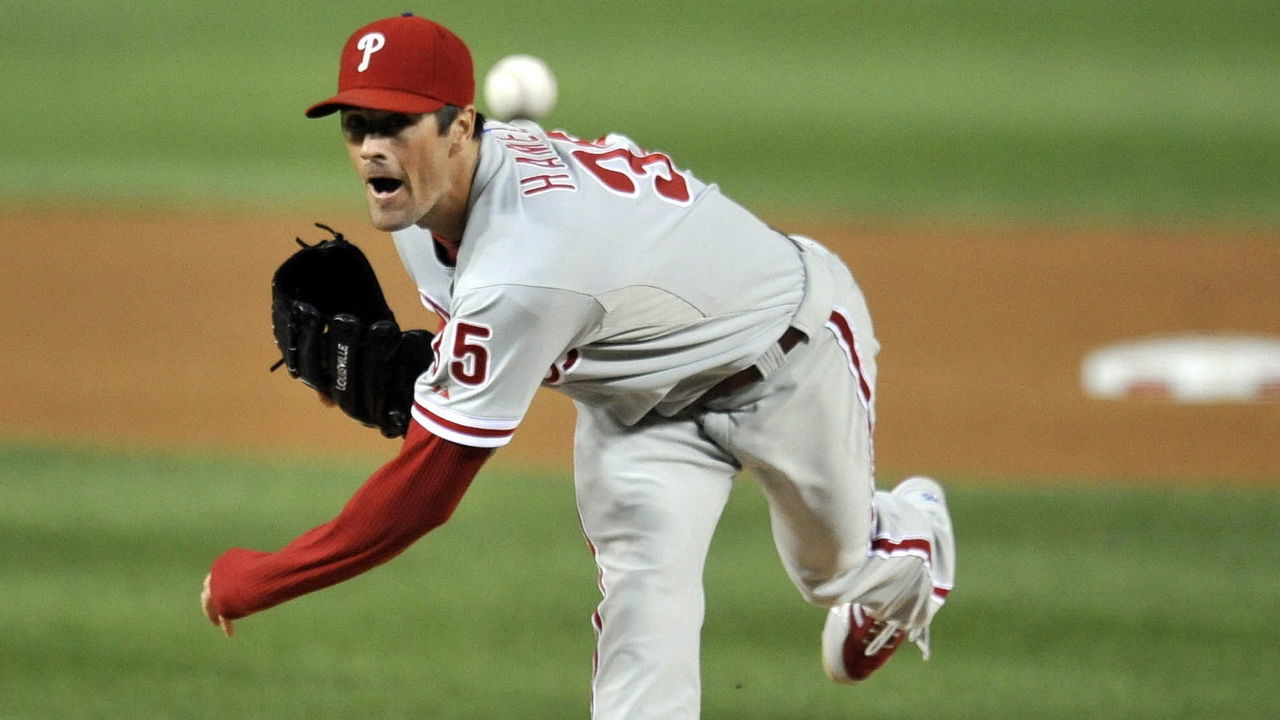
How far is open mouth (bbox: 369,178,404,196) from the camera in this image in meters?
3.10

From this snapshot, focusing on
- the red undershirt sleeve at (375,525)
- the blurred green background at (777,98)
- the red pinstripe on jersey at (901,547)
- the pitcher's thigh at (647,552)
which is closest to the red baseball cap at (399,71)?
the red undershirt sleeve at (375,525)

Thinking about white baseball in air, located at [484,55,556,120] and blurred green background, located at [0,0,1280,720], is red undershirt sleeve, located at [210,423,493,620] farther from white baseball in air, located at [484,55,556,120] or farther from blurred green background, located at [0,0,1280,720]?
white baseball in air, located at [484,55,556,120]

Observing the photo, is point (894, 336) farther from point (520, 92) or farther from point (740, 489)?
point (520, 92)

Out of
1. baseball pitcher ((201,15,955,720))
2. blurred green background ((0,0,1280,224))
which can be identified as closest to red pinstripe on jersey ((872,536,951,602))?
baseball pitcher ((201,15,955,720))

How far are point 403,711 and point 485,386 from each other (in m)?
1.44

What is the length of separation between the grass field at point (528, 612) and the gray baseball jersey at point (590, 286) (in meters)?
1.27

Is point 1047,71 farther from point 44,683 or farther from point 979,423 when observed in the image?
point 44,683

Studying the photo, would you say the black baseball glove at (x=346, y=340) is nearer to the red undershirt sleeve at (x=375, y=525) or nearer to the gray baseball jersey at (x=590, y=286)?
the gray baseball jersey at (x=590, y=286)

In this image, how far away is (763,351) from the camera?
140 inches

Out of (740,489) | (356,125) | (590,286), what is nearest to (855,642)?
(590,286)

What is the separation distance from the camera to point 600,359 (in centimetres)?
337

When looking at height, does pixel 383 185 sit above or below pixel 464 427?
above

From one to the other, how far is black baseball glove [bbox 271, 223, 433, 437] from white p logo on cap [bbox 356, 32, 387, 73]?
1.86ft

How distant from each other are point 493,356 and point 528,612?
2024 mm
